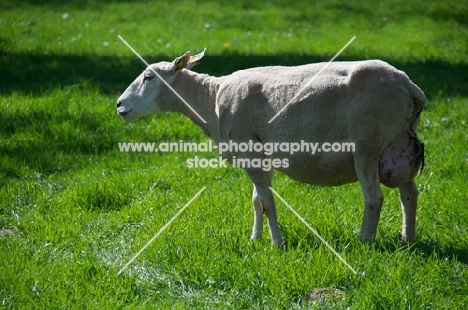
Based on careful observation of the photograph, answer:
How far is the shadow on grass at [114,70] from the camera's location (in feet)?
34.0

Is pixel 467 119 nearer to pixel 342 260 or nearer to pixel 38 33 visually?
pixel 342 260

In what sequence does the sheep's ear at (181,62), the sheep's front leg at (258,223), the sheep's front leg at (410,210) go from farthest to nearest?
1. the sheep's ear at (181,62)
2. the sheep's front leg at (258,223)
3. the sheep's front leg at (410,210)

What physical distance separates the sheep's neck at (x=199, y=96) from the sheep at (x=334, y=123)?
29mm

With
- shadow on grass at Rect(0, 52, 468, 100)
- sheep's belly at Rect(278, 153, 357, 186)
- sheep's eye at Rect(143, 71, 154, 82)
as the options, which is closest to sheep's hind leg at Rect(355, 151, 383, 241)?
sheep's belly at Rect(278, 153, 357, 186)

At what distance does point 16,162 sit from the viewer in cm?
801

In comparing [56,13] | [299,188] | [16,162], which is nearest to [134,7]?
[56,13]

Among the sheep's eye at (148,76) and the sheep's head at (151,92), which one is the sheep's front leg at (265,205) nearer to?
the sheep's head at (151,92)

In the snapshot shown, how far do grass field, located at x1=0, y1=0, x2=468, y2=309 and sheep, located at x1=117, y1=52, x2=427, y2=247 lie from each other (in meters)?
0.40

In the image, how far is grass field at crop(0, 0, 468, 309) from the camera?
490 centimetres

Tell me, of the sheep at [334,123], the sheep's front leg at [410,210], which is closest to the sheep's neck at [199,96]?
the sheep at [334,123]

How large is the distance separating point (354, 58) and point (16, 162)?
18.8 feet

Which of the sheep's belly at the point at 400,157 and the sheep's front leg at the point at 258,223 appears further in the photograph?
the sheep's front leg at the point at 258,223

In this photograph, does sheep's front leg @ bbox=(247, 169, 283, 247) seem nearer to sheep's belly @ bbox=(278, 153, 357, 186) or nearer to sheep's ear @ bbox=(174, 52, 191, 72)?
sheep's belly @ bbox=(278, 153, 357, 186)

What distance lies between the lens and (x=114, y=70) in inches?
445
